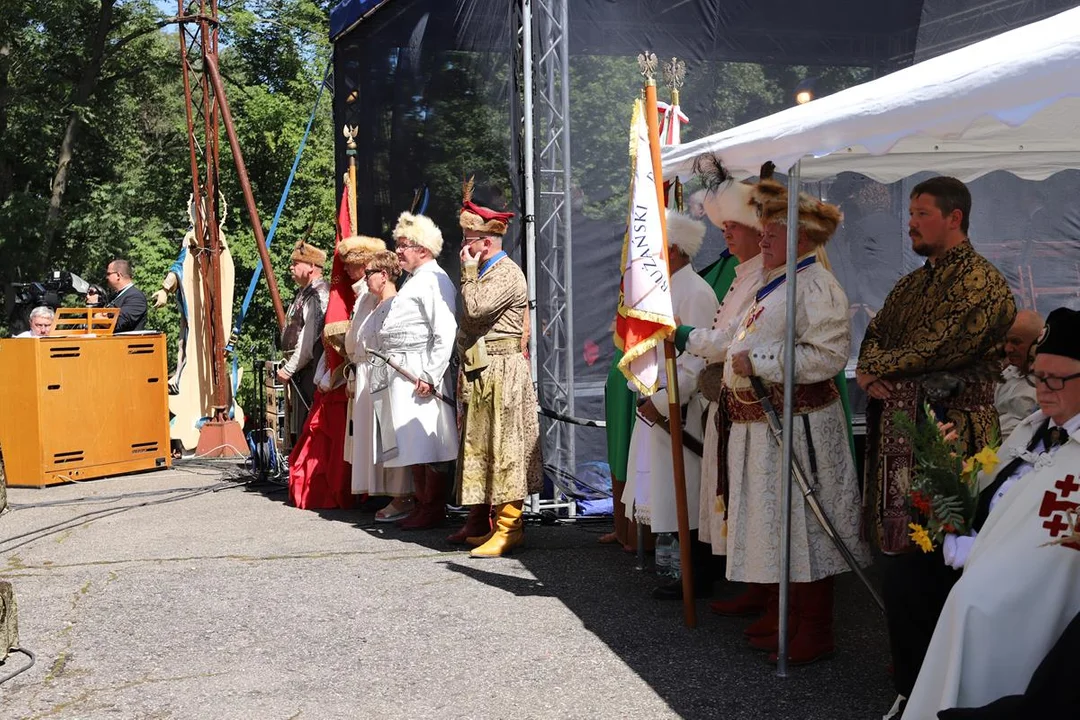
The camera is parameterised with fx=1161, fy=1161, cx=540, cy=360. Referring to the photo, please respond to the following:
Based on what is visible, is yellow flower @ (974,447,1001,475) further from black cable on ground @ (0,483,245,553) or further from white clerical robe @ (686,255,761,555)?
black cable on ground @ (0,483,245,553)

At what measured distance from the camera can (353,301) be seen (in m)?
8.38

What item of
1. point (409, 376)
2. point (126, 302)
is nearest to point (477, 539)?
point (409, 376)

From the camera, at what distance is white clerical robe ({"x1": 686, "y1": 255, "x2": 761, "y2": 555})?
4785 mm

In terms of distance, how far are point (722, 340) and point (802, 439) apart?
577 mm

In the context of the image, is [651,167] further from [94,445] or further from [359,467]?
[94,445]

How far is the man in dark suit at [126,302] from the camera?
10.7 meters

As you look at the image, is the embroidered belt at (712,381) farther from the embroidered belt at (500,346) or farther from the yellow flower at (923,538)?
the embroidered belt at (500,346)

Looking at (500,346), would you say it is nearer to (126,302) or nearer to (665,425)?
(665,425)

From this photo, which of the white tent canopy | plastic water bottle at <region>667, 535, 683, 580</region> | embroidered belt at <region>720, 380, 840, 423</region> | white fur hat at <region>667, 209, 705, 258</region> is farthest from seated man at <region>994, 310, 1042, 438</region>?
plastic water bottle at <region>667, 535, 683, 580</region>

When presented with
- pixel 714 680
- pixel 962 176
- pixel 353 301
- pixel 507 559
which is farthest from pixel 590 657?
pixel 353 301

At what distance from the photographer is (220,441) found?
38.6ft

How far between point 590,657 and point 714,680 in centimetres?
54

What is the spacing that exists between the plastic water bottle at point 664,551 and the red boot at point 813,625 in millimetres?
1197

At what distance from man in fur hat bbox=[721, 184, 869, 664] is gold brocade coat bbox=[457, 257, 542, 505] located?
2072 mm
